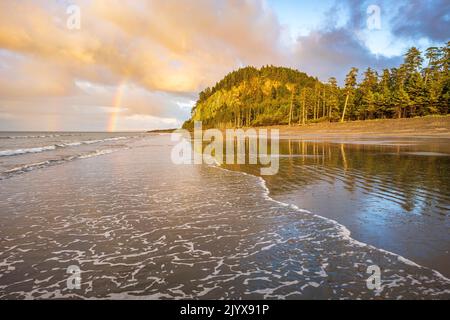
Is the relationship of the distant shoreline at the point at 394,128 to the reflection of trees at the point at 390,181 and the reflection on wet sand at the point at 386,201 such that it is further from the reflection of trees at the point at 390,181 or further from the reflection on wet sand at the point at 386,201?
the reflection on wet sand at the point at 386,201

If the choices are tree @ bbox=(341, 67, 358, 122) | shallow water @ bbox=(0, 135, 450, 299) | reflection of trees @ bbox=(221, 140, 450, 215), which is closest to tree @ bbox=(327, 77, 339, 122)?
tree @ bbox=(341, 67, 358, 122)

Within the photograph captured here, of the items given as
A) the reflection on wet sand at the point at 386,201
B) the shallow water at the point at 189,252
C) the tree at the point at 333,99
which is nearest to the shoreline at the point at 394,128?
the tree at the point at 333,99

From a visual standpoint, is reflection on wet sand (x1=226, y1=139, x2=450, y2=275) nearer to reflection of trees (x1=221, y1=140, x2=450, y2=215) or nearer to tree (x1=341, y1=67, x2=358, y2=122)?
reflection of trees (x1=221, y1=140, x2=450, y2=215)

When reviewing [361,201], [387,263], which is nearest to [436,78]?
[361,201]

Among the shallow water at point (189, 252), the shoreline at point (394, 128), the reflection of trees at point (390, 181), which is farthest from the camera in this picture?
the shoreline at point (394, 128)

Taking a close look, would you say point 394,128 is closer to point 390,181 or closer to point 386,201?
point 390,181

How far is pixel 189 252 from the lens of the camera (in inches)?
223

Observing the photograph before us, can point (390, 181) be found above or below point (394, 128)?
below

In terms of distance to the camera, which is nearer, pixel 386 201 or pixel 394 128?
pixel 386 201

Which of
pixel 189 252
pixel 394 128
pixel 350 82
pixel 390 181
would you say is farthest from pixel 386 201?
pixel 350 82

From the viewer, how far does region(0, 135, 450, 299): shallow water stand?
14.1ft

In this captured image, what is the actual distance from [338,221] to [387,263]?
2.29 meters

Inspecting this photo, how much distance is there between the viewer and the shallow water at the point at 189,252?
4.31m

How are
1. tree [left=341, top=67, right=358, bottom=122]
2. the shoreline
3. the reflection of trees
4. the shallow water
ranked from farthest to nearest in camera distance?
tree [left=341, top=67, right=358, bottom=122] < the shoreline < the reflection of trees < the shallow water
